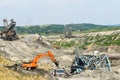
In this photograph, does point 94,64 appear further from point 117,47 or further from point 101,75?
point 117,47

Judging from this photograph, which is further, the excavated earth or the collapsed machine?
the collapsed machine

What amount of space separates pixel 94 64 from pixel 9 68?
20.4 metres

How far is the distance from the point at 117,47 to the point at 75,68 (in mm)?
70974

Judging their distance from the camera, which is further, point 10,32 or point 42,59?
point 10,32

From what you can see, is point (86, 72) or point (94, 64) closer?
point (86, 72)

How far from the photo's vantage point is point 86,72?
219ft

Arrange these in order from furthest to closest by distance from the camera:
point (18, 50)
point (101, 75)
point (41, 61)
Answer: point (18, 50) < point (41, 61) < point (101, 75)

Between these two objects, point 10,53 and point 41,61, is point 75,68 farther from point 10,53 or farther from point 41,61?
point 10,53

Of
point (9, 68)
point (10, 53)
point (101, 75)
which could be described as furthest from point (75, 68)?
point (10, 53)

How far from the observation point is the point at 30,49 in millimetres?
106750

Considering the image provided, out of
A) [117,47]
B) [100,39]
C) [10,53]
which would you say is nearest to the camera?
[10,53]

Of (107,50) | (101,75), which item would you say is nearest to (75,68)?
(101,75)

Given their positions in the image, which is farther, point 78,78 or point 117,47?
point 117,47

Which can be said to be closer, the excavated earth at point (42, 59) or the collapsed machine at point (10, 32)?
the excavated earth at point (42, 59)
